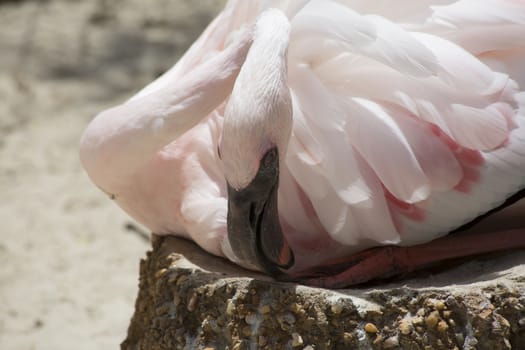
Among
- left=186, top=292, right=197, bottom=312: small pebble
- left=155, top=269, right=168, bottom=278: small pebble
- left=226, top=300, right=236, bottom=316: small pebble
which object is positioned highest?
left=226, top=300, right=236, bottom=316: small pebble

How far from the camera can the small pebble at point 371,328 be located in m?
2.07

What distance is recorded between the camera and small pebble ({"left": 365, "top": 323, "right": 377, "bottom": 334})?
2.07 meters

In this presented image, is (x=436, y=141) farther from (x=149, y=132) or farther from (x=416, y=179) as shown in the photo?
(x=149, y=132)

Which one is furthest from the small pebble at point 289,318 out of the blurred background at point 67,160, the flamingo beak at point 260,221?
Answer: the blurred background at point 67,160

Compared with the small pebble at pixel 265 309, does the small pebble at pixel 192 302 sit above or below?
below

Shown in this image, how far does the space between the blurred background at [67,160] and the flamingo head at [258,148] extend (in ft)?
4.06

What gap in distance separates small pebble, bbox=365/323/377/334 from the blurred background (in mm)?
1442

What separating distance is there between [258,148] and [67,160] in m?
2.54

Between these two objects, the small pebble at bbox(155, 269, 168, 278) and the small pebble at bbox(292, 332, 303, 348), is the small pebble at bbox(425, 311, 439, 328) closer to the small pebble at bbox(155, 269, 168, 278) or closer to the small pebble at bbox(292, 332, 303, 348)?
the small pebble at bbox(292, 332, 303, 348)

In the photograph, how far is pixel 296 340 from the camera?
6.93 feet

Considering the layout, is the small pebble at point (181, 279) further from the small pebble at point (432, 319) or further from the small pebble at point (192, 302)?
the small pebble at point (432, 319)

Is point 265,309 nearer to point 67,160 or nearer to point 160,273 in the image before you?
point 160,273

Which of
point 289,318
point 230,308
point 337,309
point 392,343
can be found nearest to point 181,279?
point 230,308

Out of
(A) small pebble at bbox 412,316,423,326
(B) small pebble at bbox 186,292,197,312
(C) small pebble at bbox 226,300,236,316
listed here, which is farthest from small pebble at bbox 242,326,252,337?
(A) small pebble at bbox 412,316,423,326
